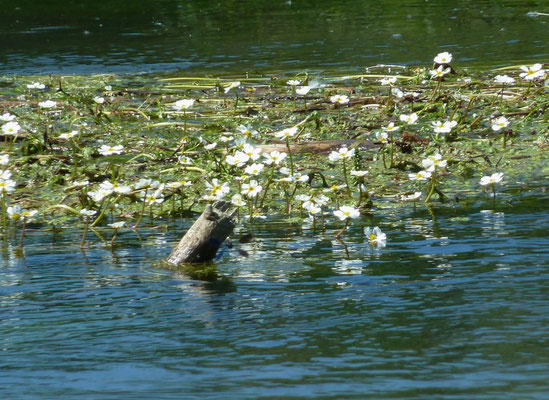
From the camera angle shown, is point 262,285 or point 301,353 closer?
point 301,353

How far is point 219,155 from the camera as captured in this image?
7531mm

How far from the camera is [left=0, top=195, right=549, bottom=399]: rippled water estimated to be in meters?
3.74

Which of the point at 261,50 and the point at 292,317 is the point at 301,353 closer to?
the point at 292,317

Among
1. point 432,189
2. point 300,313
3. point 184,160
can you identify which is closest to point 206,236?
point 300,313

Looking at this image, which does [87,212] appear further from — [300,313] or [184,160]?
[300,313]

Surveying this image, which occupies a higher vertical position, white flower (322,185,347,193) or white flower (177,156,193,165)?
white flower (177,156,193,165)

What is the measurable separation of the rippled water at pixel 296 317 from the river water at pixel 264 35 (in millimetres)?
6152

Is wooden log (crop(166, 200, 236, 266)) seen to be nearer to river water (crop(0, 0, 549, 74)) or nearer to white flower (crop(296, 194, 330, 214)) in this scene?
white flower (crop(296, 194, 330, 214))

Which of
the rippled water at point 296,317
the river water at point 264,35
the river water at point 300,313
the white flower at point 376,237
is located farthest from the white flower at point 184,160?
the river water at point 264,35

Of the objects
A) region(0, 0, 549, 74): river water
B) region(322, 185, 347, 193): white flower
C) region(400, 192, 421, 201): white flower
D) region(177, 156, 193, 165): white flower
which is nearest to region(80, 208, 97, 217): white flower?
region(177, 156, 193, 165): white flower

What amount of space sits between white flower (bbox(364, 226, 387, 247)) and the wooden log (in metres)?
0.71

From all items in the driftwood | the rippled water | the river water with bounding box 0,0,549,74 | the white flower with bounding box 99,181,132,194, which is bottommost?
the rippled water

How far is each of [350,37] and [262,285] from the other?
386 inches

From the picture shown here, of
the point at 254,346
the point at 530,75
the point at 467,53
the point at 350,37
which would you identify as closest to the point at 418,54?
the point at 467,53
